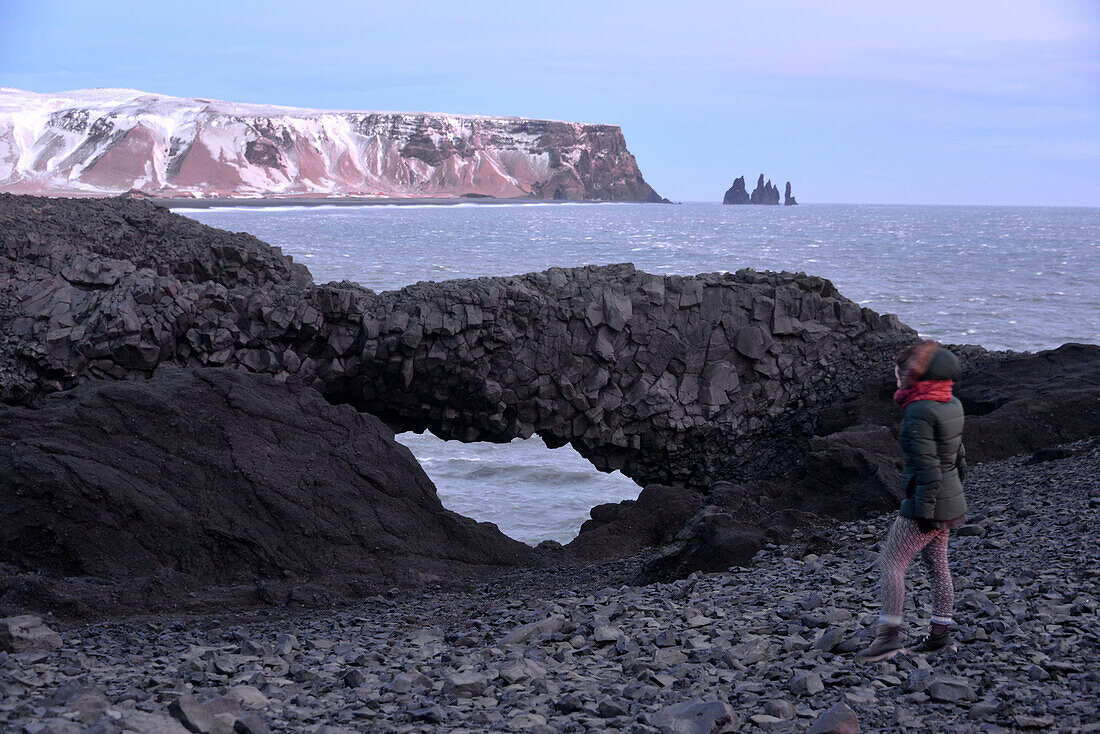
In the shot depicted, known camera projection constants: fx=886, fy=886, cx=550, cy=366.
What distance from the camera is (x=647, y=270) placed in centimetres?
5759

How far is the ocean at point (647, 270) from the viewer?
64.7 ft

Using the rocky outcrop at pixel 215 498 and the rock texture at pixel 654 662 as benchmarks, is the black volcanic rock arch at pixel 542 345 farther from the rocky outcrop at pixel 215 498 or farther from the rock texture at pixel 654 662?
the rock texture at pixel 654 662

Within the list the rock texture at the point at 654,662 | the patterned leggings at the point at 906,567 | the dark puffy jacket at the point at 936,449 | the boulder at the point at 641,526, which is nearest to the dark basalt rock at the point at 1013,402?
the boulder at the point at 641,526

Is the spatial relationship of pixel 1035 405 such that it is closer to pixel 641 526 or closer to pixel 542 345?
pixel 641 526

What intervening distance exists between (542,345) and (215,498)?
8.47 metres

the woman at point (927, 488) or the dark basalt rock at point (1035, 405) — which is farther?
the dark basalt rock at point (1035, 405)

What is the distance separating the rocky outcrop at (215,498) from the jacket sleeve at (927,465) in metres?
6.45

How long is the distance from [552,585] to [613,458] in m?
8.70

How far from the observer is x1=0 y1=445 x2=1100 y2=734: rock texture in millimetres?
4816

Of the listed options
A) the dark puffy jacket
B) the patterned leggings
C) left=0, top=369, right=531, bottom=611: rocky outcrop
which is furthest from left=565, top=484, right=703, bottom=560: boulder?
the dark puffy jacket

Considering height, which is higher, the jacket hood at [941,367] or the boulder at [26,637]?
the jacket hood at [941,367]

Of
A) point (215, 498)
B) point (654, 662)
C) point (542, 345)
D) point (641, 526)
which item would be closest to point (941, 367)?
point (654, 662)

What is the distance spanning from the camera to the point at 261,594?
934 centimetres

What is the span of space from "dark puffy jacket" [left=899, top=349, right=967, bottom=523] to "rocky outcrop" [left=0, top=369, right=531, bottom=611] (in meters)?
6.46
